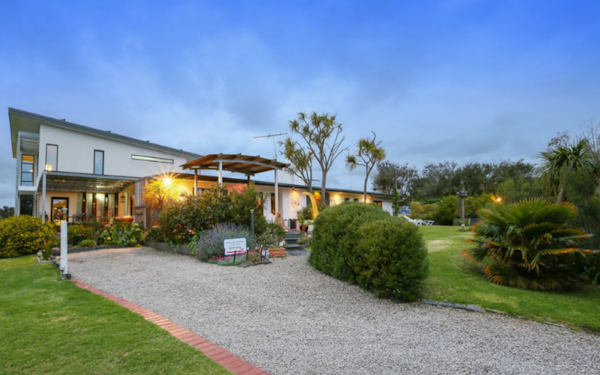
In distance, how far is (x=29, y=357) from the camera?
302cm

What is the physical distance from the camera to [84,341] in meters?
3.38

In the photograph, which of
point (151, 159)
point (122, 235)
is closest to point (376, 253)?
point (122, 235)

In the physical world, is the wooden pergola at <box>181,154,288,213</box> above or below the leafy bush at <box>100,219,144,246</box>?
above

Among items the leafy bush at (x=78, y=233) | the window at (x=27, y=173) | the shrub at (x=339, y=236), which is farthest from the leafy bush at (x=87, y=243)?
the window at (x=27, y=173)

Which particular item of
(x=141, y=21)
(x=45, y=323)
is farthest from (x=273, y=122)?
(x=45, y=323)

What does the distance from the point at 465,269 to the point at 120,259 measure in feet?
30.6

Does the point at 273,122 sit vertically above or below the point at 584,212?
above

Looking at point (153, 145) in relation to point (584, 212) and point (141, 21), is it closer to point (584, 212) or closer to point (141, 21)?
point (141, 21)

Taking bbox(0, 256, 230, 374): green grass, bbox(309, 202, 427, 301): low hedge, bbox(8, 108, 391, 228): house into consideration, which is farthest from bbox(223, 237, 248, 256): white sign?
bbox(8, 108, 391, 228): house

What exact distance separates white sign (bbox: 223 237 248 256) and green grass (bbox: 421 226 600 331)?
463cm

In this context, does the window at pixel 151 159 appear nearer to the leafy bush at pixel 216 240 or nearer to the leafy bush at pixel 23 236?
the leafy bush at pixel 23 236

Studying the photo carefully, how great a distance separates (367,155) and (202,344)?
70.2ft

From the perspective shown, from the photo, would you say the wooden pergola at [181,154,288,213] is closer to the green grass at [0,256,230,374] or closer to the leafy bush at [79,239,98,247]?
the leafy bush at [79,239,98,247]

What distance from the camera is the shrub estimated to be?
20.7 ft
